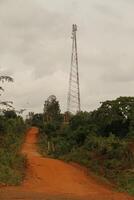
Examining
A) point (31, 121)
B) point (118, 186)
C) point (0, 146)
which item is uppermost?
point (31, 121)

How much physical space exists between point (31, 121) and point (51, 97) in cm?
898

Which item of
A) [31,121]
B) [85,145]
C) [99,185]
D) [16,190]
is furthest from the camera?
[31,121]

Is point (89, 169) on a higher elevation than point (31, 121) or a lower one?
lower

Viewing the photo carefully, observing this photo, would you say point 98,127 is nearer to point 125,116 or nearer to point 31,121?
point 125,116

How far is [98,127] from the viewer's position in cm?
3278

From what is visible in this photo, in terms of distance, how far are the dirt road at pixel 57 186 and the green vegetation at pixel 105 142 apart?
1.23m

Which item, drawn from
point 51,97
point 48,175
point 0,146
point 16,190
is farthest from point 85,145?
point 51,97

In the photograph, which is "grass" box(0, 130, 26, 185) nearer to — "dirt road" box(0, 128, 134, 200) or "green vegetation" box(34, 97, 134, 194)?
"dirt road" box(0, 128, 134, 200)

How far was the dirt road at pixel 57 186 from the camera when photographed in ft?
57.0

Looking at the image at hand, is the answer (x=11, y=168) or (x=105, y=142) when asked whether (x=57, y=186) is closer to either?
(x=11, y=168)

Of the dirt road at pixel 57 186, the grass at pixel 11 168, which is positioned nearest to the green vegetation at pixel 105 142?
the dirt road at pixel 57 186

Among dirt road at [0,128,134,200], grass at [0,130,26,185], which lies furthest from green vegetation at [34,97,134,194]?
grass at [0,130,26,185]

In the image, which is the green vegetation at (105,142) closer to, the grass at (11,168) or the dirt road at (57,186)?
the dirt road at (57,186)

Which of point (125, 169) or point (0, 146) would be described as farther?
point (0, 146)
